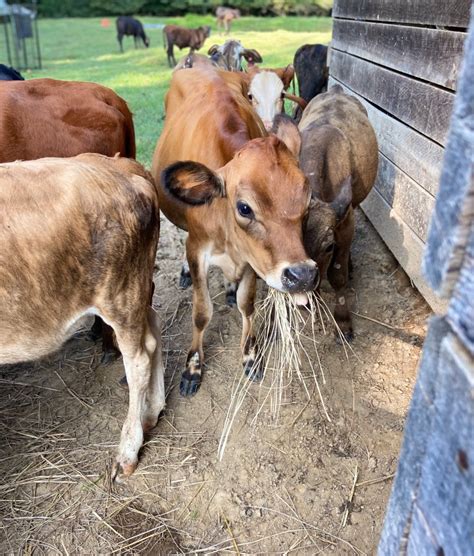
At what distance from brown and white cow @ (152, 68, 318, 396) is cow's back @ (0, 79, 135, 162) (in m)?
0.58

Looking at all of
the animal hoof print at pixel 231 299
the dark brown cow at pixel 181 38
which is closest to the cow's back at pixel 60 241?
the animal hoof print at pixel 231 299

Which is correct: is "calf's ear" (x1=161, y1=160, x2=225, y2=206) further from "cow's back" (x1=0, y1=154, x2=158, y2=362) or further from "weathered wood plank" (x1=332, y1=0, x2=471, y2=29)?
"weathered wood plank" (x1=332, y1=0, x2=471, y2=29)

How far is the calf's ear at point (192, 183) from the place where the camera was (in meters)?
2.93

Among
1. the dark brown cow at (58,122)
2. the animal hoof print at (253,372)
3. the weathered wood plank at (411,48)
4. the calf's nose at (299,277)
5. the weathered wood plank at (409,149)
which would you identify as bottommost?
the animal hoof print at (253,372)

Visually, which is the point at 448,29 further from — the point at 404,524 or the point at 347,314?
the point at 404,524

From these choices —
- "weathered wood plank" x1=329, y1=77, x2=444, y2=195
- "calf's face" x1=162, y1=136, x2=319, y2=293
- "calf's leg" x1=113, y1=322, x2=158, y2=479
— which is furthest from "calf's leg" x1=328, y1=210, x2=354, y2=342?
"calf's leg" x1=113, y1=322, x2=158, y2=479

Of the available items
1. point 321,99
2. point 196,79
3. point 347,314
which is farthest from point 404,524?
point 321,99

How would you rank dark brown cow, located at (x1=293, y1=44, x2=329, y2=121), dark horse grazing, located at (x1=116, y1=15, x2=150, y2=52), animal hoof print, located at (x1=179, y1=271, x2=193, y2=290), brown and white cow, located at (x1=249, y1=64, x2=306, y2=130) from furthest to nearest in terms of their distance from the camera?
dark horse grazing, located at (x1=116, y1=15, x2=150, y2=52)
dark brown cow, located at (x1=293, y1=44, x2=329, y2=121)
brown and white cow, located at (x1=249, y1=64, x2=306, y2=130)
animal hoof print, located at (x1=179, y1=271, x2=193, y2=290)

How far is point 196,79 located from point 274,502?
341 centimetres

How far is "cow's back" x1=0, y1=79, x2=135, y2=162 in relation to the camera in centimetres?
351

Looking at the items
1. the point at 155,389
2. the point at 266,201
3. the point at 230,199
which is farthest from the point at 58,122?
the point at 155,389

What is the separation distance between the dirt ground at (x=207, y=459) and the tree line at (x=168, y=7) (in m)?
43.3

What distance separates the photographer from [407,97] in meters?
4.51

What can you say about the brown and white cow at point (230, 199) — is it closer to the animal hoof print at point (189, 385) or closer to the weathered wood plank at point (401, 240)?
the animal hoof print at point (189, 385)
